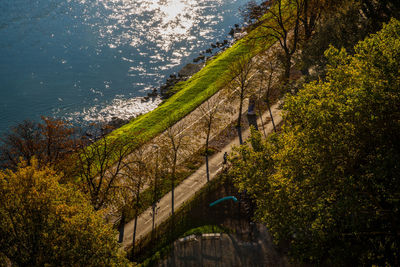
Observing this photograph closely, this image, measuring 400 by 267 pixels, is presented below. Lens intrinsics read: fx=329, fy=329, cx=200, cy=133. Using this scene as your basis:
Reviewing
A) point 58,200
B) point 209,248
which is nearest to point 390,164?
point 209,248

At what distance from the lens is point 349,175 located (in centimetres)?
1689

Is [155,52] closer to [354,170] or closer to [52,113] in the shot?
[52,113]

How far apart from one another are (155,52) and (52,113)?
28293mm

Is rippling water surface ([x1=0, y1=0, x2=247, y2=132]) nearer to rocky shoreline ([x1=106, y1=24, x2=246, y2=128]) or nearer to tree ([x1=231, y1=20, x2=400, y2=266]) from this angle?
rocky shoreline ([x1=106, y1=24, x2=246, y2=128])

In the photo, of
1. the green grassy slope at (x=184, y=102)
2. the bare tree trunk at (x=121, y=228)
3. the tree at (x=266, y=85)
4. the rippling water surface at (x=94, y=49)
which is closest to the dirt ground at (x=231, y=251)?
the bare tree trunk at (x=121, y=228)

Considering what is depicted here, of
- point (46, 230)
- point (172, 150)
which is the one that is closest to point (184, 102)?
point (172, 150)

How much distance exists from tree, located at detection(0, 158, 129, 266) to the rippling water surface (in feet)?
131

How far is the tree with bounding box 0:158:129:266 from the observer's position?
18484 mm

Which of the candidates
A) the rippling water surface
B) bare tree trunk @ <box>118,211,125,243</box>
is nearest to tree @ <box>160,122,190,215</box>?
bare tree trunk @ <box>118,211,125,243</box>

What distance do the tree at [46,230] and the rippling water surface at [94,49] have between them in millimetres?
39808

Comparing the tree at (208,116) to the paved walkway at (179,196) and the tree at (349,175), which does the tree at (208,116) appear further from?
the tree at (349,175)

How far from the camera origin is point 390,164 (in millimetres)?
15672

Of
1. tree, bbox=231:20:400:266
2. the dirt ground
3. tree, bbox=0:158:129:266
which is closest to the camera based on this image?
tree, bbox=231:20:400:266

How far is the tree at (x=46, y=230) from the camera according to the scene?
18.5m
